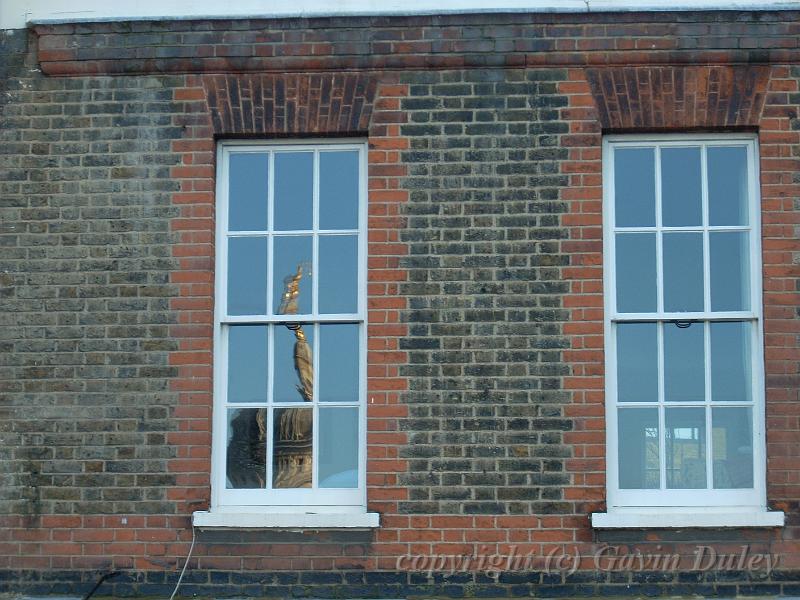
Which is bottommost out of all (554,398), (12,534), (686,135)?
(12,534)

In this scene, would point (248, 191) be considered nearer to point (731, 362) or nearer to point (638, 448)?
point (638, 448)

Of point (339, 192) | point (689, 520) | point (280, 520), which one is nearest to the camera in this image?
point (689, 520)

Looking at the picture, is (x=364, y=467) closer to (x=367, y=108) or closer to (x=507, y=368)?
(x=507, y=368)

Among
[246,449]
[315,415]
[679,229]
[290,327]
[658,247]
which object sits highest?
[679,229]

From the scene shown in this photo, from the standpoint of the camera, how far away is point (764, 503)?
6.86 meters

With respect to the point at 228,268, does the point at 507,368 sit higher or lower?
lower

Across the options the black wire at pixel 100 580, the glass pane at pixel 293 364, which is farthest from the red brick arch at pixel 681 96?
the black wire at pixel 100 580

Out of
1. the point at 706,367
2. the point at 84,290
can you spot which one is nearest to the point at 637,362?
the point at 706,367

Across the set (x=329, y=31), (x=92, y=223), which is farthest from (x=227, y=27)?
(x=92, y=223)

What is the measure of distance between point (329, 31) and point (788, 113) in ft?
9.89

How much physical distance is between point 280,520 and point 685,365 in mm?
2746

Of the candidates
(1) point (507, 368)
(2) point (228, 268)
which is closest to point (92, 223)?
(2) point (228, 268)

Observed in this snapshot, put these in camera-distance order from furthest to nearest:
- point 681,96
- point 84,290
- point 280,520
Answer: point 84,290, point 681,96, point 280,520

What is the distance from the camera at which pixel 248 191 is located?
7.36 meters
